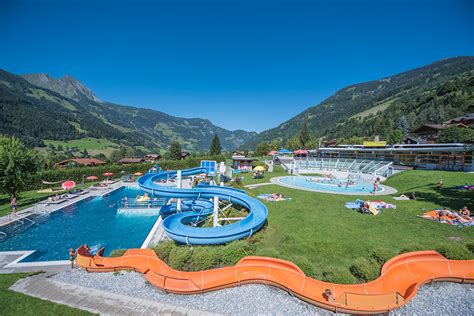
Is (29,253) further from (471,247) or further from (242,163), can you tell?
(242,163)

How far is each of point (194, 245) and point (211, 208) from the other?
5837 millimetres

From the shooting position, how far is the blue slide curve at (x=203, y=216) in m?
10.2

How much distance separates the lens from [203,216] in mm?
15289

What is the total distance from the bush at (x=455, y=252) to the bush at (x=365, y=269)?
2.95 meters

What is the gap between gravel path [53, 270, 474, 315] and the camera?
20.5ft

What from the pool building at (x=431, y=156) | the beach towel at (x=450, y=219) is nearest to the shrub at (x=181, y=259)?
the beach towel at (x=450, y=219)

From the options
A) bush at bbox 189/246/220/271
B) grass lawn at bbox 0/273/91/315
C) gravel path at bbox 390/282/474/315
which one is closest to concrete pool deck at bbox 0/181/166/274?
grass lawn at bbox 0/273/91/315

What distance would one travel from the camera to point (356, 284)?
7.21m

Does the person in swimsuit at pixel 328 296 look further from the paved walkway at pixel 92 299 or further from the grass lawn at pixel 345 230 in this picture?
the paved walkway at pixel 92 299

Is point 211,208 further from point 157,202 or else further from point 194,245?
point 157,202

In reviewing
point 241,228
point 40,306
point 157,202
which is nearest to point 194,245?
point 241,228

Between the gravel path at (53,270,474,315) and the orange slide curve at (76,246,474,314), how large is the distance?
0.68 ft

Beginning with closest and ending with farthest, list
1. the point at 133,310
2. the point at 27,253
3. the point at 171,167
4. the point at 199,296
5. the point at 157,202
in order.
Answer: the point at 133,310 < the point at 199,296 < the point at 27,253 < the point at 157,202 < the point at 171,167

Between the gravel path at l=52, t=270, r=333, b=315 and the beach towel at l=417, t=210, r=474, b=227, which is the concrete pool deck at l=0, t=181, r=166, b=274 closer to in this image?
the gravel path at l=52, t=270, r=333, b=315
